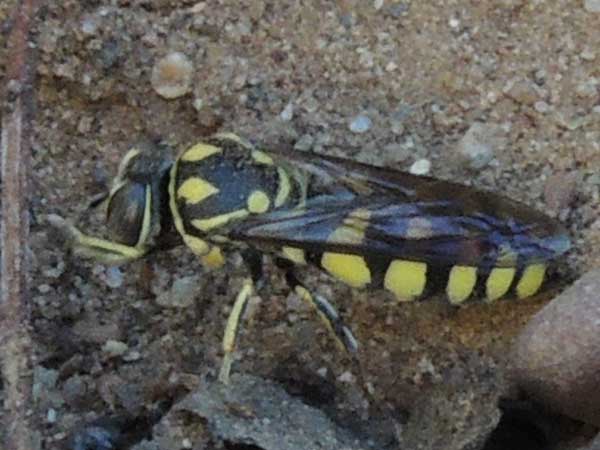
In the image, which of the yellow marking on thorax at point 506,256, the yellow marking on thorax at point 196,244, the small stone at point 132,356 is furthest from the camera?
the small stone at point 132,356

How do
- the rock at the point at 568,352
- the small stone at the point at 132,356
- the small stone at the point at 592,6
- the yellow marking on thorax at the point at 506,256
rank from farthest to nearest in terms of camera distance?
the small stone at the point at 592,6, the small stone at the point at 132,356, the yellow marking on thorax at the point at 506,256, the rock at the point at 568,352

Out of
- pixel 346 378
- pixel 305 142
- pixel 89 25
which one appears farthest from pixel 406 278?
pixel 89 25

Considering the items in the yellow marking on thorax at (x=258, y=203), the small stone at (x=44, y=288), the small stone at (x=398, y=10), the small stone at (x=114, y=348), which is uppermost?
the small stone at (x=398, y=10)

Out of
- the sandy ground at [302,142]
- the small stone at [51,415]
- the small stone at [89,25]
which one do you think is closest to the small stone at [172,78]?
the sandy ground at [302,142]

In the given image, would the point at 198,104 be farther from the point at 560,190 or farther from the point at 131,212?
the point at 560,190

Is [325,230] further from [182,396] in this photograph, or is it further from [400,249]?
[182,396]

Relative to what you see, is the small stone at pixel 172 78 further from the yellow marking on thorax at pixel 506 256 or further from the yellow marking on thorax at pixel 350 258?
the yellow marking on thorax at pixel 506 256
